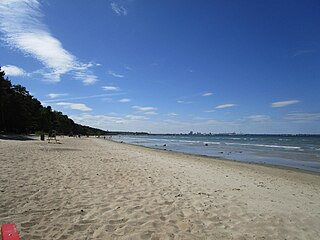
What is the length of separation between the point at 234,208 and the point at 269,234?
1.44m

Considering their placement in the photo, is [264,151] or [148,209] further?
[264,151]

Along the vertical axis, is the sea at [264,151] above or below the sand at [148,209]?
above

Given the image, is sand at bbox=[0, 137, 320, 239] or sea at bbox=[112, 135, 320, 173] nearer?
sand at bbox=[0, 137, 320, 239]

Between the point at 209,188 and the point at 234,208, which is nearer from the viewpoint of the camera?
the point at 234,208

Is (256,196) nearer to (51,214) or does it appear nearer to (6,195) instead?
(51,214)

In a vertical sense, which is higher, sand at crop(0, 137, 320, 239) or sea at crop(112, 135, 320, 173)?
sea at crop(112, 135, 320, 173)

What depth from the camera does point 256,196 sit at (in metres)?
7.61

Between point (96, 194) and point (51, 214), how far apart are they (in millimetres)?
1785

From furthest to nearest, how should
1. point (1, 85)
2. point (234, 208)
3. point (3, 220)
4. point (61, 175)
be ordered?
point (1, 85), point (61, 175), point (234, 208), point (3, 220)

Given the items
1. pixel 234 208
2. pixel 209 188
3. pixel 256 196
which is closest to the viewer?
pixel 234 208

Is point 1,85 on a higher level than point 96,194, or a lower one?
higher

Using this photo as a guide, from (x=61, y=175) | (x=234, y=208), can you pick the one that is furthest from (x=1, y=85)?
(x=234, y=208)

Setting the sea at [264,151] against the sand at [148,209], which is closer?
the sand at [148,209]

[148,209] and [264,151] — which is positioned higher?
[264,151]
